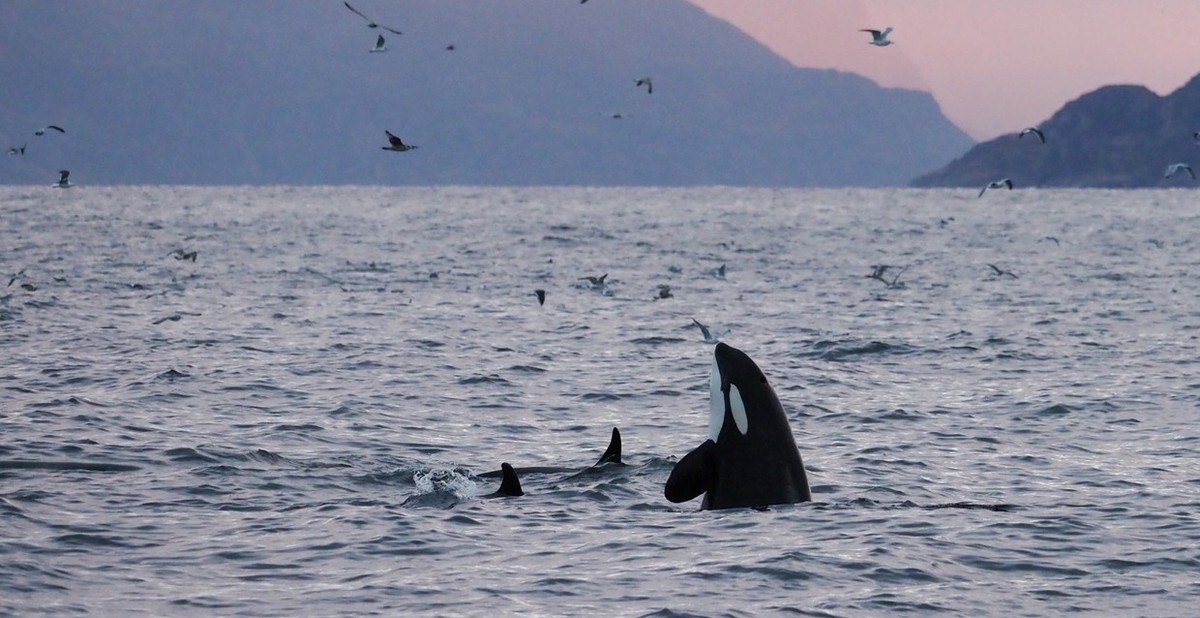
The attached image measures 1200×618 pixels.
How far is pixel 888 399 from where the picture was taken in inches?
850

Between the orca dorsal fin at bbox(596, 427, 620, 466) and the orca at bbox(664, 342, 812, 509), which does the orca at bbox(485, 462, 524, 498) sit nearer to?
the orca dorsal fin at bbox(596, 427, 620, 466)

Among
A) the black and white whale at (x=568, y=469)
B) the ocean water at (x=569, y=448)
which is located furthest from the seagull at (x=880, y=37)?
the black and white whale at (x=568, y=469)

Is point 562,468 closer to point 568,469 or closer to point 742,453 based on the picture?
point 568,469

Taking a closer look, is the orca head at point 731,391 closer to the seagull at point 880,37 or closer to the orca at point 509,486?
the orca at point 509,486

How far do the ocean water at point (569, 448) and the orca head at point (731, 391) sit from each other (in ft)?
2.45

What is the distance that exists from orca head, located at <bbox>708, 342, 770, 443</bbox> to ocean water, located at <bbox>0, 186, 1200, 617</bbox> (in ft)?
2.45

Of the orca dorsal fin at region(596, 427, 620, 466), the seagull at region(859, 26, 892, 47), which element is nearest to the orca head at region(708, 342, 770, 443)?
the orca dorsal fin at region(596, 427, 620, 466)

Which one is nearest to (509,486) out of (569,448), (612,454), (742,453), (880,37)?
(612,454)

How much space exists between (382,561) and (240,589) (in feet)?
3.96

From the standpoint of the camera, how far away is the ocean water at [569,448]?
10766 millimetres

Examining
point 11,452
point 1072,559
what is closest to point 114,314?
point 11,452

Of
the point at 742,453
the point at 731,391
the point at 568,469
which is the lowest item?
the point at 568,469

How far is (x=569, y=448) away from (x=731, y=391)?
4.93m

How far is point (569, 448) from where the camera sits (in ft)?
56.7
